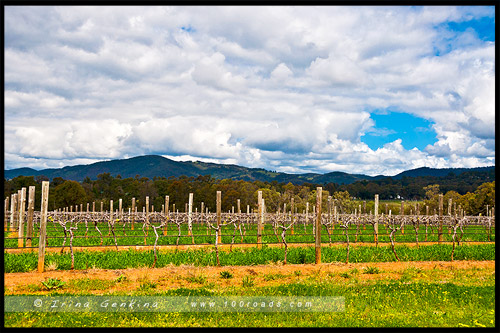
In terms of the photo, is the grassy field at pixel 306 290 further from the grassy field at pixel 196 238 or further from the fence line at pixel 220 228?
the grassy field at pixel 196 238

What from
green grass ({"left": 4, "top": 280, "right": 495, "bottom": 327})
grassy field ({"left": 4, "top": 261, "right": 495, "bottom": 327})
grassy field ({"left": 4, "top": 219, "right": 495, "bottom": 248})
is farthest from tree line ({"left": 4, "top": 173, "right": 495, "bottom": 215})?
green grass ({"left": 4, "top": 280, "right": 495, "bottom": 327})

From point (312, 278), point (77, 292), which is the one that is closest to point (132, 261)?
point (77, 292)

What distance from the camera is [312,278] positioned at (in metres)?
13.8

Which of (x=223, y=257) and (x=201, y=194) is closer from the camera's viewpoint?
(x=223, y=257)

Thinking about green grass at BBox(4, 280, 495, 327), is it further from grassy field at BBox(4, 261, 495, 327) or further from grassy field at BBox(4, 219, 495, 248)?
grassy field at BBox(4, 219, 495, 248)

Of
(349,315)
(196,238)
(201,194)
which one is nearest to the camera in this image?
(349,315)

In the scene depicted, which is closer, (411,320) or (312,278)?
(411,320)

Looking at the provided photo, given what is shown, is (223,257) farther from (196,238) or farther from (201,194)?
(201,194)

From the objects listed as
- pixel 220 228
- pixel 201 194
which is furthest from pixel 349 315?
pixel 201 194

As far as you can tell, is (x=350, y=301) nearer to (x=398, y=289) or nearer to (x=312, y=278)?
(x=398, y=289)

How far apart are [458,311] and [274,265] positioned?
7.80 metres

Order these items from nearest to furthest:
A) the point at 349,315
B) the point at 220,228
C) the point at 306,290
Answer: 1. the point at 349,315
2. the point at 306,290
3. the point at 220,228

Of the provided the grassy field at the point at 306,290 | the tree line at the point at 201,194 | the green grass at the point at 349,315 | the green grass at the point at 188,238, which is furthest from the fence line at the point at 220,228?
the tree line at the point at 201,194

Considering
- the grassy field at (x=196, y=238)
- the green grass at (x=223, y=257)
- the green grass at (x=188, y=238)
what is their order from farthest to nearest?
the green grass at (x=188, y=238) < the grassy field at (x=196, y=238) < the green grass at (x=223, y=257)
